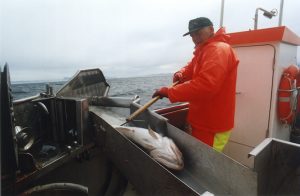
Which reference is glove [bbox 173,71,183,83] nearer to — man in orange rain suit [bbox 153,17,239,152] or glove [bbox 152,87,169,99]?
man in orange rain suit [bbox 153,17,239,152]

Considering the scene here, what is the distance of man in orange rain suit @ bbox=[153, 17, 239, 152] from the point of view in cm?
249

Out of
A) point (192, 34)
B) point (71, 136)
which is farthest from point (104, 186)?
point (192, 34)

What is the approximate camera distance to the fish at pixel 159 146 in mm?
2012

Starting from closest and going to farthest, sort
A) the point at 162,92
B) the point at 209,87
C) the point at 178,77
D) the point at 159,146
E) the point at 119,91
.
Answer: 1. the point at 159,146
2. the point at 209,87
3. the point at 162,92
4. the point at 178,77
5. the point at 119,91

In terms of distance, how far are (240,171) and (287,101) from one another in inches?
101

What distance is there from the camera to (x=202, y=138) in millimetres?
2873

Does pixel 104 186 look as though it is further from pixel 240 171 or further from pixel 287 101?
pixel 287 101

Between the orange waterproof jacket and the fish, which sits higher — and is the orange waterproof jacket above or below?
above

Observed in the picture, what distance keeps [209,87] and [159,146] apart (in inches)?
32.9

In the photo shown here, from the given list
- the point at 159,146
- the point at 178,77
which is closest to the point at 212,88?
the point at 159,146

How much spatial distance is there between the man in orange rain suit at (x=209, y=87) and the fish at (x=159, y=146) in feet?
1.97

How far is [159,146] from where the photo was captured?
2059 millimetres

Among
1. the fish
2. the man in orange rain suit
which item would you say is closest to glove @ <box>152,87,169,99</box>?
the man in orange rain suit

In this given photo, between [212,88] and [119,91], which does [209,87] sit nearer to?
[212,88]
